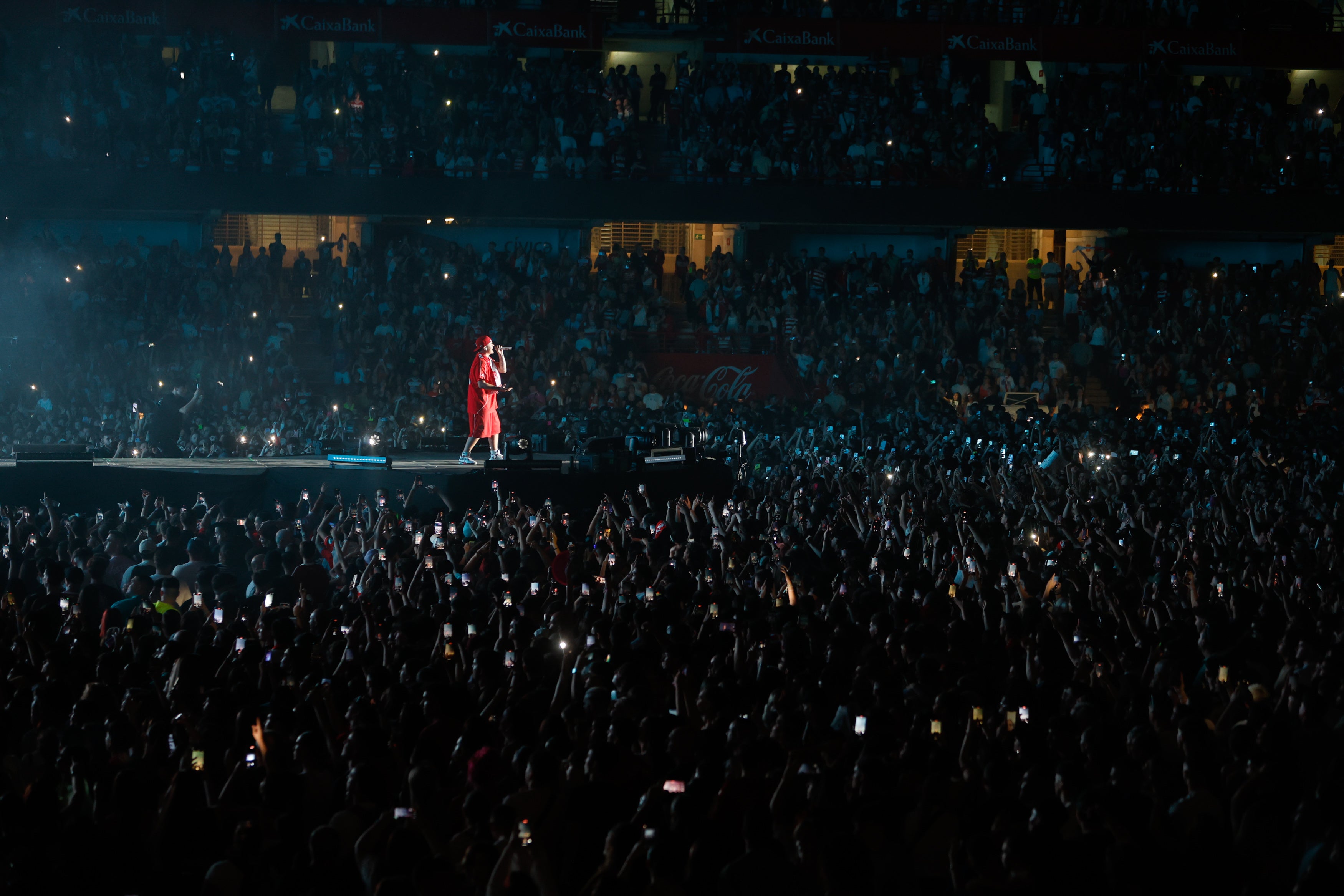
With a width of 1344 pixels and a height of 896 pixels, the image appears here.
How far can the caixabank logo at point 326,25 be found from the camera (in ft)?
91.0

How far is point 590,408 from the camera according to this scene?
22.1 meters

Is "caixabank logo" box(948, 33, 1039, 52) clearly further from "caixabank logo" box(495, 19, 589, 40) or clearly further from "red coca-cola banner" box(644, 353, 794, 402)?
"red coca-cola banner" box(644, 353, 794, 402)

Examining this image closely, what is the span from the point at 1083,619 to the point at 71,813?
5.10m

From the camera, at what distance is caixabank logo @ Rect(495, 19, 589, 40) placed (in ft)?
93.1

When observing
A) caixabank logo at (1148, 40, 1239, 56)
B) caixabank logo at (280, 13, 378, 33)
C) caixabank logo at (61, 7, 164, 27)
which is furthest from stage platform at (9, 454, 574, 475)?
caixabank logo at (1148, 40, 1239, 56)

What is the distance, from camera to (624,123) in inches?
1104

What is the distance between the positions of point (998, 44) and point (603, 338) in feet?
42.1

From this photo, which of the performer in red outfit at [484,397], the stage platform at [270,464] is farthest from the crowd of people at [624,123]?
the performer in red outfit at [484,397]

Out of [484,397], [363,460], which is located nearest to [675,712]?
[363,460]

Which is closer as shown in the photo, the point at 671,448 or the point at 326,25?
the point at 671,448

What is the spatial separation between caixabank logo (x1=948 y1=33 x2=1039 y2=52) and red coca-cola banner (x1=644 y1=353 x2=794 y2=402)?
10.4 meters

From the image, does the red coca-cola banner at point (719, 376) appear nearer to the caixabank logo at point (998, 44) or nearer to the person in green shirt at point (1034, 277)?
the person in green shirt at point (1034, 277)

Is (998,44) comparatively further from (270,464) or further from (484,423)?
(270,464)

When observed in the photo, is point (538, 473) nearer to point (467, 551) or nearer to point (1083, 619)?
point (467, 551)
